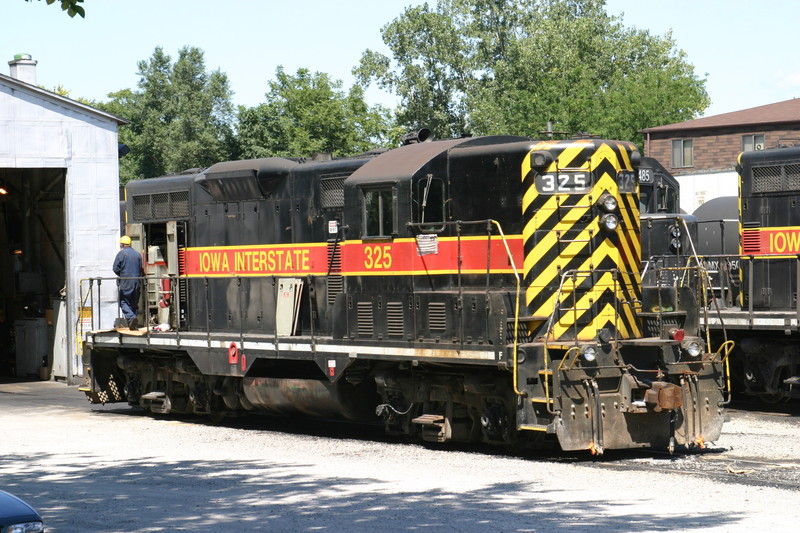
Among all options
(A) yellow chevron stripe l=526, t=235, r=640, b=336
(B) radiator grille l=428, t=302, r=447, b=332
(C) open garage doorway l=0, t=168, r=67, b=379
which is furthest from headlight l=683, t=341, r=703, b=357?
(C) open garage doorway l=0, t=168, r=67, b=379

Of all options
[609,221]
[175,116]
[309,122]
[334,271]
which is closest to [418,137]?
[334,271]

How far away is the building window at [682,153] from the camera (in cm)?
4606

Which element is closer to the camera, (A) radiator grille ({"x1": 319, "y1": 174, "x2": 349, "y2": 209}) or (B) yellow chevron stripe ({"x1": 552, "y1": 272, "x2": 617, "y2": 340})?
(B) yellow chevron stripe ({"x1": 552, "y1": 272, "x2": 617, "y2": 340})

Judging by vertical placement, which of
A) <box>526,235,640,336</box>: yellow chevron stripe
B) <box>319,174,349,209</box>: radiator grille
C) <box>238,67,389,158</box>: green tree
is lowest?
<box>526,235,640,336</box>: yellow chevron stripe

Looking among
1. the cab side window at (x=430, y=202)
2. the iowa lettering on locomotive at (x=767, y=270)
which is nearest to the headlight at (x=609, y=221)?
the cab side window at (x=430, y=202)

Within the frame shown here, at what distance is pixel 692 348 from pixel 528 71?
54.7 meters

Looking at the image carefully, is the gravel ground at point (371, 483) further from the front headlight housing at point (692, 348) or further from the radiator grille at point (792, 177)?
the radiator grille at point (792, 177)

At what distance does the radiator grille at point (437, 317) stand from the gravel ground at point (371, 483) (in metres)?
1.49

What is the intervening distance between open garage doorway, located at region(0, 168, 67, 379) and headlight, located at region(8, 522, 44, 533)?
18.9 meters

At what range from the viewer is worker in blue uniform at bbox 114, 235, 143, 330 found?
58.3 feet

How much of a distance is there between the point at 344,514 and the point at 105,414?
1002 centimetres

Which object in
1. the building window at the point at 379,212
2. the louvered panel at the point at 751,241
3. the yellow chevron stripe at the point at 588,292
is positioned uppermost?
the building window at the point at 379,212

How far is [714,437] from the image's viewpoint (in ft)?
41.4

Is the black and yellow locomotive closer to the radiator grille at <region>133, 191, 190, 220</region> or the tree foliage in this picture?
the radiator grille at <region>133, 191, 190, 220</region>
